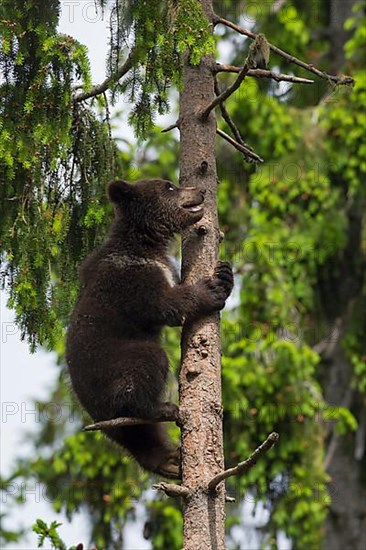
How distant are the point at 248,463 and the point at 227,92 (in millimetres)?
1882

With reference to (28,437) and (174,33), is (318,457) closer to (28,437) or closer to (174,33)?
(28,437)

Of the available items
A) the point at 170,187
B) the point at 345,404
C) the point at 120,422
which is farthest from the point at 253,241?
the point at 120,422

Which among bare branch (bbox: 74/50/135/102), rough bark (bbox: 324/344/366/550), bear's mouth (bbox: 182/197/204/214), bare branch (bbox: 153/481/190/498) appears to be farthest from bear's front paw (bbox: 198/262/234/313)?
rough bark (bbox: 324/344/366/550)

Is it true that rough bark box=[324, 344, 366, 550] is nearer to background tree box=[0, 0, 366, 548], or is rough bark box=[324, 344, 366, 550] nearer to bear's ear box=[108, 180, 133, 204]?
→ background tree box=[0, 0, 366, 548]

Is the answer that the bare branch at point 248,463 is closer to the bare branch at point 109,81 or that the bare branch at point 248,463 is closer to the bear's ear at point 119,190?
the bear's ear at point 119,190

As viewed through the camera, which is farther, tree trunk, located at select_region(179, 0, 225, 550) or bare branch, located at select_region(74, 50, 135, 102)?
bare branch, located at select_region(74, 50, 135, 102)

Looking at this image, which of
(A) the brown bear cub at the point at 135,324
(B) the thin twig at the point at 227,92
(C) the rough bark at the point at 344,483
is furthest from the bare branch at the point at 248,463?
(C) the rough bark at the point at 344,483

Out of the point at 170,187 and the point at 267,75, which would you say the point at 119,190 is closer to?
the point at 170,187

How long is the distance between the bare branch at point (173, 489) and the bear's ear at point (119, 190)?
2.15 m

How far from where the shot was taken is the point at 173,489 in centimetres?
503

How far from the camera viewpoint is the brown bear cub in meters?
5.75

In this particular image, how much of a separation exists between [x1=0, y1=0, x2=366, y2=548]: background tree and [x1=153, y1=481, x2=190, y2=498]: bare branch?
6.13 ft

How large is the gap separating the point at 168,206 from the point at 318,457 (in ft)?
23.9

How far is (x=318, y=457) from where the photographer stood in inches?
516
